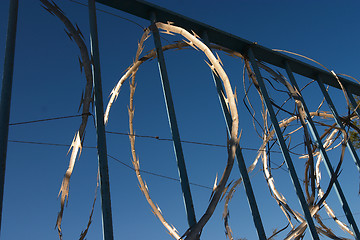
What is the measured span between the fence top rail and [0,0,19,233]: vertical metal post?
3.30 ft

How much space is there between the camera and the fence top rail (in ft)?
10.2

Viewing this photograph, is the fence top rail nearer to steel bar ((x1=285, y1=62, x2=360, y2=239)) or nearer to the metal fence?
the metal fence

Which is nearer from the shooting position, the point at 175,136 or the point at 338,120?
the point at 175,136

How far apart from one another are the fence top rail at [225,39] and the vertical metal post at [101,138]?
0.62m

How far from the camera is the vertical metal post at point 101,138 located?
189 cm

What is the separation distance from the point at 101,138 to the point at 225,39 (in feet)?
7.09

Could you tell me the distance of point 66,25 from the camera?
2500 millimetres

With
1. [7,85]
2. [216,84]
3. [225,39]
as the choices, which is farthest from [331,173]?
[7,85]

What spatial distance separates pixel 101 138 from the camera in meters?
2.10

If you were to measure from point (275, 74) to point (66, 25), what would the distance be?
229 centimetres

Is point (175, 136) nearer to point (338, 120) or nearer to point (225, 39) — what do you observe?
point (225, 39)

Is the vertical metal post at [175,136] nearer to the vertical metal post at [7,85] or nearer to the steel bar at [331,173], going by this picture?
the vertical metal post at [7,85]

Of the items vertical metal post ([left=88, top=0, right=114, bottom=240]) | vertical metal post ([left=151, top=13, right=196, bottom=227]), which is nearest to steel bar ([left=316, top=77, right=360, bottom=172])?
vertical metal post ([left=151, top=13, right=196, bottom=227])

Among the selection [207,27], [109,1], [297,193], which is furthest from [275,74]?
[109,1]
